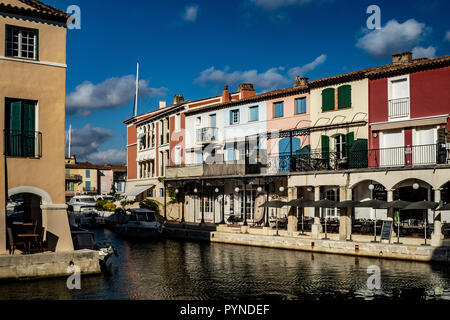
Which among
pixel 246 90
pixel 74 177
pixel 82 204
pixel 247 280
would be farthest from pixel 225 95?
pixel 74 177

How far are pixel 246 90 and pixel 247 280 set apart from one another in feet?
87.3

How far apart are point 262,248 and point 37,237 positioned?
15.5 meters

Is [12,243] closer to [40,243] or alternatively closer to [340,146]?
[40,243]

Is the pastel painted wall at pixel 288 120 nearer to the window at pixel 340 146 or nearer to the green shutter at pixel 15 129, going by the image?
the window at pixel 340 146

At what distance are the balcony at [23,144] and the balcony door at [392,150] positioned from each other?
1818cm

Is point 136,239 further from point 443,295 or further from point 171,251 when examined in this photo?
point 443,295

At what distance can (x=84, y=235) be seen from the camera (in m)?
23.7

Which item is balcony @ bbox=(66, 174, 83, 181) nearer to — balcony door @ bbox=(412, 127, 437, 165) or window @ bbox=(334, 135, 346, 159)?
window @ bbox=(334, 135, 346, 159)

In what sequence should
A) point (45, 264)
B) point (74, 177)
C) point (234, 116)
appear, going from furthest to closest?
1. point (74, 177)
2. point (234, 116)
3. point (45, 264)

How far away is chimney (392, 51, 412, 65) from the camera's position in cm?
3225

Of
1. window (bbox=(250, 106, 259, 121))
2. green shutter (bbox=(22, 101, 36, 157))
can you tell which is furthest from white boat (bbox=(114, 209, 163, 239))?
green shutter (bbox=(22, 101, 36, 157))

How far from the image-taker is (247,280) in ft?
67.7

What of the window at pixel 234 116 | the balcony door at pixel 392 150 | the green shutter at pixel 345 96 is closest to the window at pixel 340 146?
the green shutter at pixel 345 96
